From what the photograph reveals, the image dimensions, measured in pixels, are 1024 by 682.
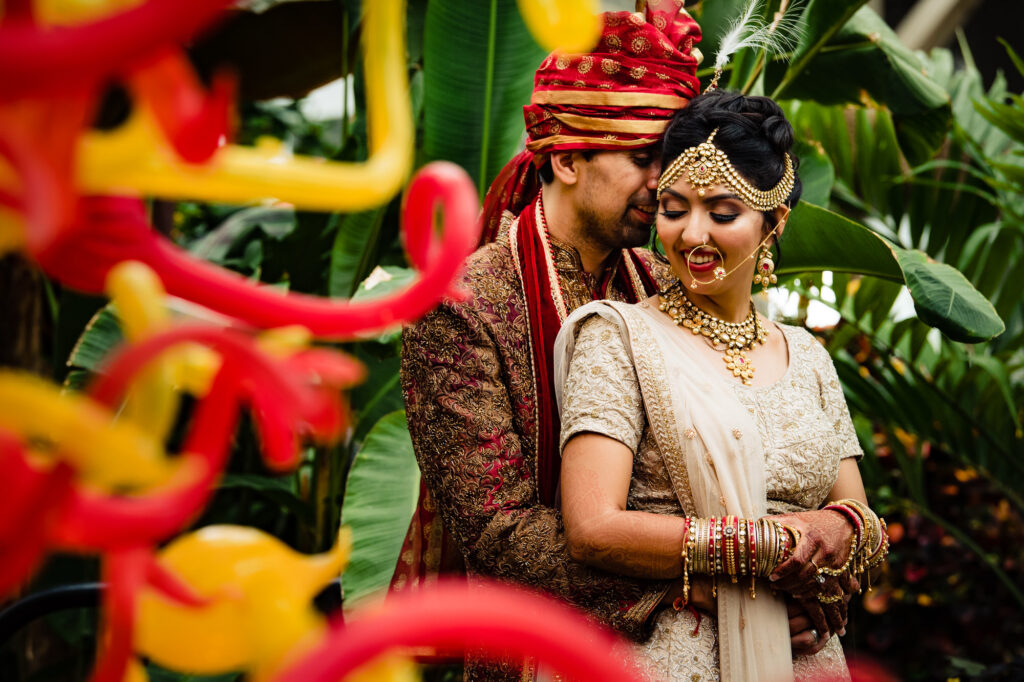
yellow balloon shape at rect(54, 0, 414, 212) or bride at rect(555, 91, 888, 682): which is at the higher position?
yellow balloon shape at rect(54, 0, 414, 212)

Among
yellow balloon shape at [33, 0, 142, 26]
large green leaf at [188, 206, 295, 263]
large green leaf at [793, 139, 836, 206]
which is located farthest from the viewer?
large green leaf at [188, 206, 295, 263]

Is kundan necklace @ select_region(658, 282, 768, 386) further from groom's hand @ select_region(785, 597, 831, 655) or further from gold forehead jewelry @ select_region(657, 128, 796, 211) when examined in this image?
groom's hand @ select_region(785, 597, 831, 655)

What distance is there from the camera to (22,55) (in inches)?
10.7

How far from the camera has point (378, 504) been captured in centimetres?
223

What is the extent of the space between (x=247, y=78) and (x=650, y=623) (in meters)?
2.64

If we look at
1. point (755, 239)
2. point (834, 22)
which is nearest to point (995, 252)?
point (834, 22)

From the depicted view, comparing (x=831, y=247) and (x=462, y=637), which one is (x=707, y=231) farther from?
(x=462, y=637)

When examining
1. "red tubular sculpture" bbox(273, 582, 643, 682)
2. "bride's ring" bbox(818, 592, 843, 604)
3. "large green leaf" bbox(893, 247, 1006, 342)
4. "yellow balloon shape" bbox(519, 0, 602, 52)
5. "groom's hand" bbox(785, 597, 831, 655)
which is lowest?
"groom's hand" bbox(785, 597, 831, 655)

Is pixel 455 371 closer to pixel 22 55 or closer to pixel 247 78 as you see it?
pixel 22 55

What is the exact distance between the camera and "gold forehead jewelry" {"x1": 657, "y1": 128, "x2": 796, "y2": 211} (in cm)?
158

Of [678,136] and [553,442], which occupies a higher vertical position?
[678,136]

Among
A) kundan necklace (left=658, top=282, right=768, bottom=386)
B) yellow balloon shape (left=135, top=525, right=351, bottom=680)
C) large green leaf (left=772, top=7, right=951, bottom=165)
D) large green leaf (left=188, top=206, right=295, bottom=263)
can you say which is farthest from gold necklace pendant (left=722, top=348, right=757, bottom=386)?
large green leaf (left=188, top=206, right=295, bottom=263)

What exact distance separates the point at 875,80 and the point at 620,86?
1036mm

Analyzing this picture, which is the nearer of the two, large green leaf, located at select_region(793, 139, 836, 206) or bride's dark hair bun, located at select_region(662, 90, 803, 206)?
bride's dark hair bun, located at select_region(662, 90, 803, 206)
